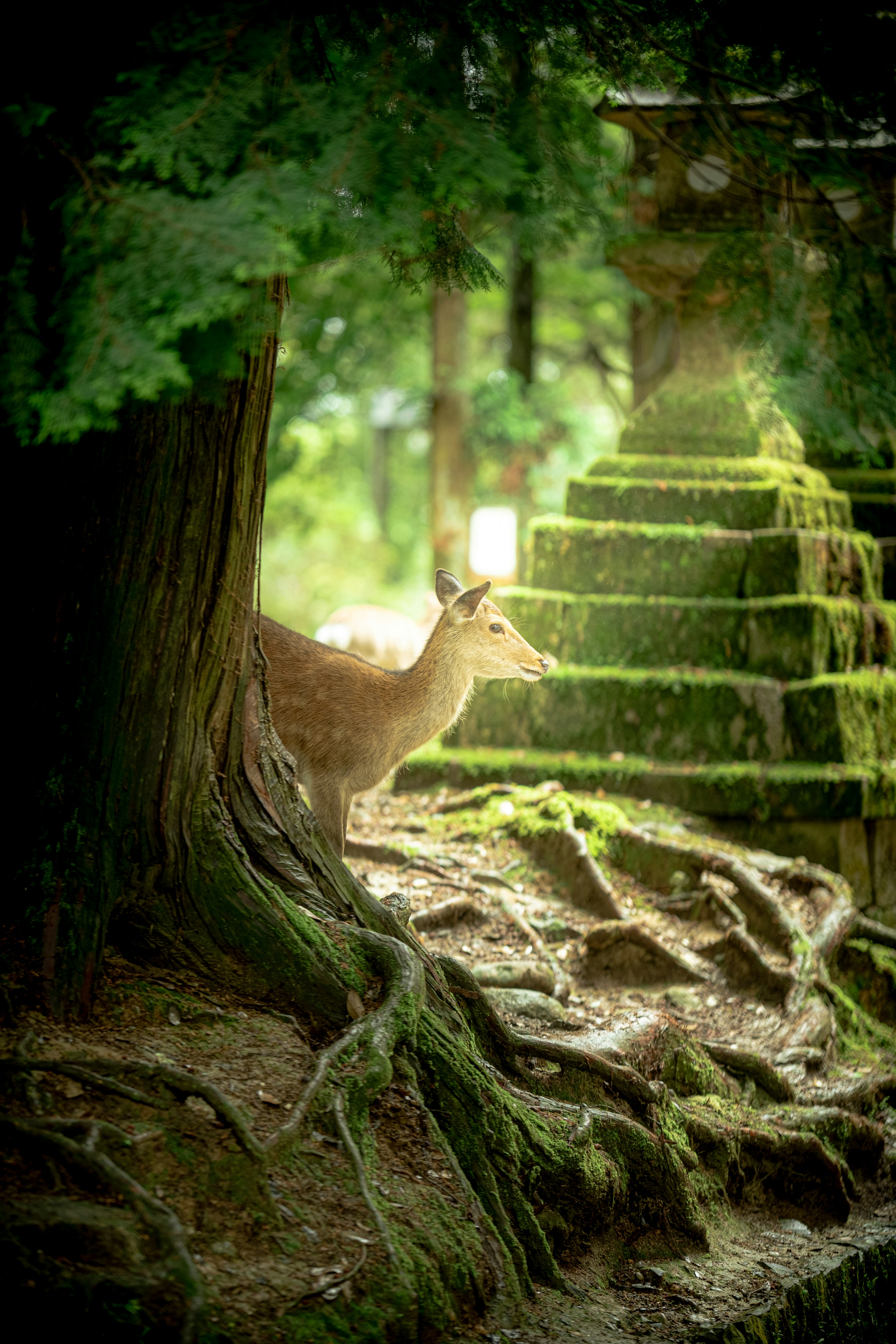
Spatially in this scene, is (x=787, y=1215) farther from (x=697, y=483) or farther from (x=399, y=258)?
(x=697, y=483)

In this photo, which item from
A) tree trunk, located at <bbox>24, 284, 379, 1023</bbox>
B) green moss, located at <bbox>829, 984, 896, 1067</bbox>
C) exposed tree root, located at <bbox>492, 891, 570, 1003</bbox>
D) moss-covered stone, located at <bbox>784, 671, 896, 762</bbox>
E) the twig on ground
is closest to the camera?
the twig on ground

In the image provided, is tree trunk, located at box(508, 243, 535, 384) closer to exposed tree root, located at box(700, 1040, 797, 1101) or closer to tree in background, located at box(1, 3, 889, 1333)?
exposed tree root, located at box(700, 1040, 797, 1101)

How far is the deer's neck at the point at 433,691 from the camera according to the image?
667 centimetres

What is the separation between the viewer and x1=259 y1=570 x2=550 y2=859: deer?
249 inches

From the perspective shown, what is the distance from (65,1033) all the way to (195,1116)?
20.2 inches

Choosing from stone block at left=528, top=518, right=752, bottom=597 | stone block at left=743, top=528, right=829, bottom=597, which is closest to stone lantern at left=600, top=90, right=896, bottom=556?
stone block at left=743, top=528, right=829, bottom=597

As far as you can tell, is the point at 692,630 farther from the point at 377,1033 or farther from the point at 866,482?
the point at 377,1033

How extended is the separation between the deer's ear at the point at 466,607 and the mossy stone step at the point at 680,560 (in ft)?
11.4

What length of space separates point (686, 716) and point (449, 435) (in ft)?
33.5

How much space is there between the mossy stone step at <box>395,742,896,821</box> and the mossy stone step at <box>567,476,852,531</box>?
217 centimetres

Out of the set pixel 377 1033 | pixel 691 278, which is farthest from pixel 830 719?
pixel 377 1033

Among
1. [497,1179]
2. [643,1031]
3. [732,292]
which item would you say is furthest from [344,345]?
[497,1179]

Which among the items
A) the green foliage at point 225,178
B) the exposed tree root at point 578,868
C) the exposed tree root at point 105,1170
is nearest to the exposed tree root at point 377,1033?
the exposed tree root at point 105,1170

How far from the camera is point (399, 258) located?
4.75 m
